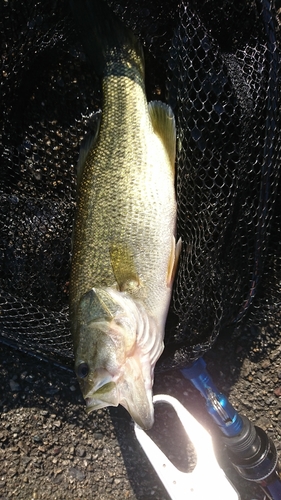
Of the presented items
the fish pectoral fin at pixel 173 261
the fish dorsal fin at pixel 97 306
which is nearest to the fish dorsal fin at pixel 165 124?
the fish pectoral fin at pixel 173 261

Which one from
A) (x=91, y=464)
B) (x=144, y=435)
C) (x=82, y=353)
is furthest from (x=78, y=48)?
(x=91, y=464)

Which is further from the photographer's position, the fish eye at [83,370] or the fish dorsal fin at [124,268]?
the fish dorsal fin at [124,268]

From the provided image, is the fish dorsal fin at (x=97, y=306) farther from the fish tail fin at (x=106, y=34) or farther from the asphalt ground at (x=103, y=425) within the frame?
the fish tail fin at (x=106, y=34)

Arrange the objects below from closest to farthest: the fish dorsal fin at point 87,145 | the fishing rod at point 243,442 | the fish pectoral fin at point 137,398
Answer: the fish pectoral fin at point 137,398 < the fish dorsal fin at point 87,145 < the fishing rod at point 243,442

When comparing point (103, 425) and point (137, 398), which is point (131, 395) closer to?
point (137, 398)

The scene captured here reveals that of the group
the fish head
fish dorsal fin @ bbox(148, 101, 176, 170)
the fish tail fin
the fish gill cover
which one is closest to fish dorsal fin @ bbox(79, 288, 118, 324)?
the fish head

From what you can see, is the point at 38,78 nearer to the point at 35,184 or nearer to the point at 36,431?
the point at 35,184

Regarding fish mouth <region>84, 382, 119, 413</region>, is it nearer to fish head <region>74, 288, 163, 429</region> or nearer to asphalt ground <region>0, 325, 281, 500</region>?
fish head <region>74, 288, 163, 429</region>
